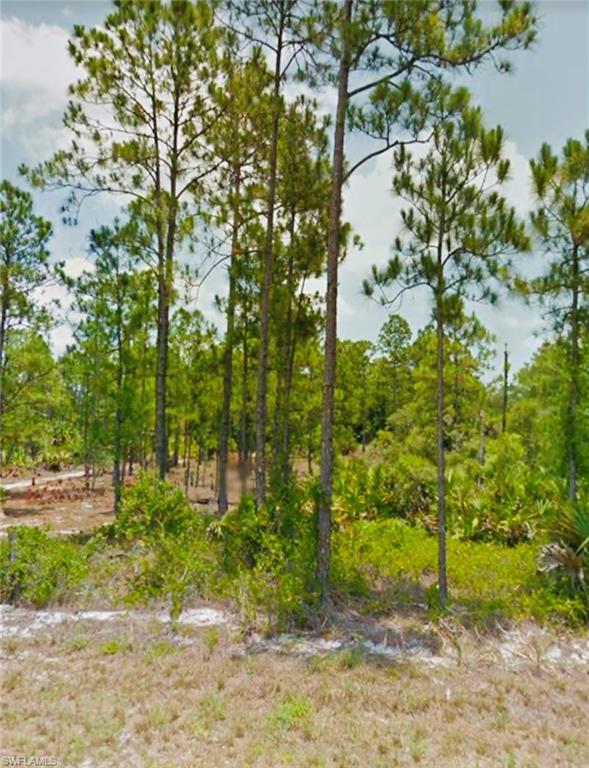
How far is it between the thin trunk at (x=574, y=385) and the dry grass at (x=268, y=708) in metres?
6.42

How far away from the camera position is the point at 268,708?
166 inches

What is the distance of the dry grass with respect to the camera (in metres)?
3.58

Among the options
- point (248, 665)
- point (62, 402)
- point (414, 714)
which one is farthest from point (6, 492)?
point (414, 714)

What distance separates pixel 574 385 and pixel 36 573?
34.4 feet

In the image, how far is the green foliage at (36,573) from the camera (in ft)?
21.6

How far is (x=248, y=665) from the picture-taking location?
5027mm

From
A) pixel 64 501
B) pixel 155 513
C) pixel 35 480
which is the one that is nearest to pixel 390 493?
pixel 155 513

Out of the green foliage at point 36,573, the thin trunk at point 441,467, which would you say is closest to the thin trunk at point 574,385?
the thin trunk at point 441,467

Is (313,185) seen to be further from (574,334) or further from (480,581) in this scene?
(480,581)

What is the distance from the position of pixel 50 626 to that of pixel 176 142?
9.55 metres

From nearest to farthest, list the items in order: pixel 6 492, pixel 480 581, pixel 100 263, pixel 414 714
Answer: pixel 414 714
pixel 480 581
pixel 100 263
pixel 6 492

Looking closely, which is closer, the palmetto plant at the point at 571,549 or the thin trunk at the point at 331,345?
the palmetto plant at the point at 571,549

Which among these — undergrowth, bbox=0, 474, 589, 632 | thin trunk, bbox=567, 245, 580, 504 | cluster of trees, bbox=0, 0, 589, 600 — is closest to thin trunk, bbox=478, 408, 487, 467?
cluster of trees, bbox=0, 0, 589, 600

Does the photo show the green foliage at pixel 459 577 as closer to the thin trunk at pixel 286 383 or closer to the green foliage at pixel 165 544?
the green foliage at pixel 165 544
